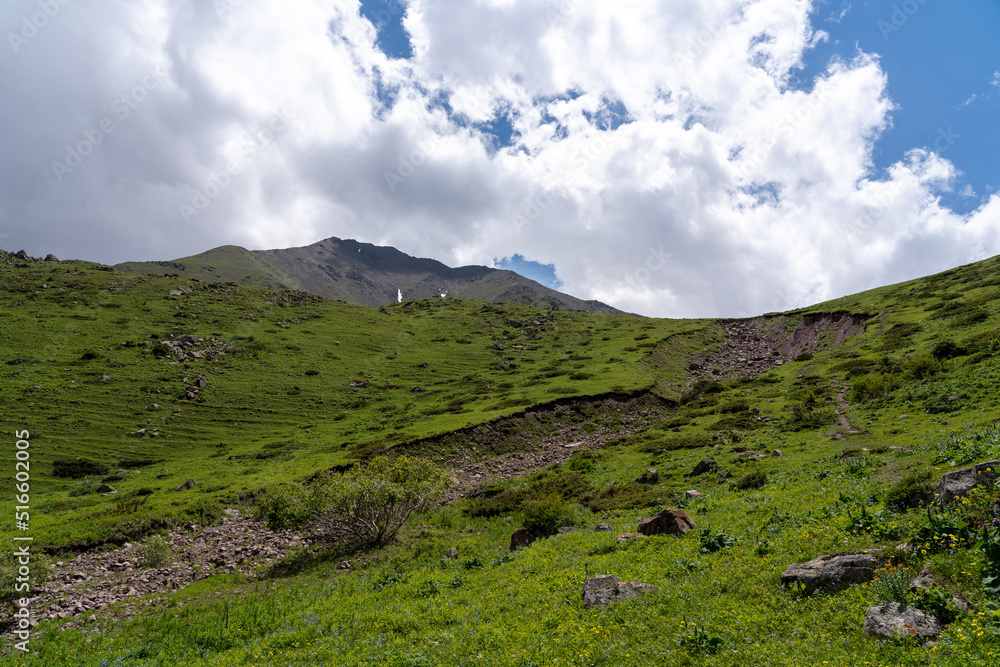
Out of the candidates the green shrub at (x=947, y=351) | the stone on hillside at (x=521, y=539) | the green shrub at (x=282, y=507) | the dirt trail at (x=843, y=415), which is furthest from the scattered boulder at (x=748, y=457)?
the green shrub at (x=282, y=507)

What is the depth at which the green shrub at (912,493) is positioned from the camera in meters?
13.1

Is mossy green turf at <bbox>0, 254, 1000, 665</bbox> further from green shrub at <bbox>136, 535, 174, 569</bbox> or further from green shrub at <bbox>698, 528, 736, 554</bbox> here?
green shrub at <bbox>136, 535, 174, 569</bbox>

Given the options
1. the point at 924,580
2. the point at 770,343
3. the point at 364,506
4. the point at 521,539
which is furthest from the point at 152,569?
the point at 770,343

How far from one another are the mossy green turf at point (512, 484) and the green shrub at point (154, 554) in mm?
3096

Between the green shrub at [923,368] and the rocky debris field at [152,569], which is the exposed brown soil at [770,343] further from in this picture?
the rocky debris field at [152,569]

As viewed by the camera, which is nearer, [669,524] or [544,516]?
[669,524]

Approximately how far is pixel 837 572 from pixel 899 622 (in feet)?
7.99

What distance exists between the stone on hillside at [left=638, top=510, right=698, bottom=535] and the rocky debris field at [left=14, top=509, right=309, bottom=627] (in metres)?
23.2

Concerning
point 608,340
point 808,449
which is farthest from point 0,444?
point 608,340

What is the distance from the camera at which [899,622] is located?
26.9 feet

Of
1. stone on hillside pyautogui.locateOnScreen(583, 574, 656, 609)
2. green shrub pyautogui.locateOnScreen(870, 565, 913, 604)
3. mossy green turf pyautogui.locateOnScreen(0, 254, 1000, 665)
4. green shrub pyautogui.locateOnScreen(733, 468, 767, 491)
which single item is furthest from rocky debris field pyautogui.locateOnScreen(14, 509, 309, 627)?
green shrub pyautogui.locateOnScreen(870, 565, 913, 604)

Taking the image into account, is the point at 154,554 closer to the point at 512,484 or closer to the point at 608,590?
the point at 512,484

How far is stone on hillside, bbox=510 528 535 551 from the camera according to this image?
955 inches

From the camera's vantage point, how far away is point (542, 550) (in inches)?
824
